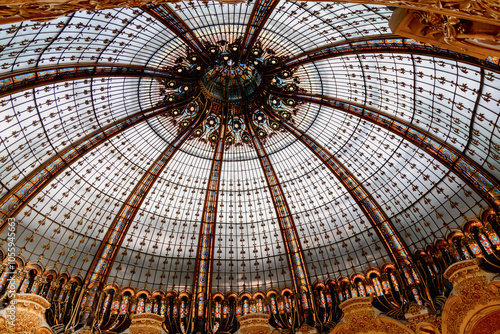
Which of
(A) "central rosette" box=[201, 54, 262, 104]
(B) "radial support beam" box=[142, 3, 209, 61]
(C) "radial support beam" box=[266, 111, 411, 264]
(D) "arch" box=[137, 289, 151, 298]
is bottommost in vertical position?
(D) "arch" box=[137, 289, 151, 298]

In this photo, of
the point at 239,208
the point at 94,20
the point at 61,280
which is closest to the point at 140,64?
the point at 94,20

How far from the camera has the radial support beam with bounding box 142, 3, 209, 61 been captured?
56.5 ft

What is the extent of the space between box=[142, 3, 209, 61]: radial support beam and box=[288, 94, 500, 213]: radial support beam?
21.2 ft

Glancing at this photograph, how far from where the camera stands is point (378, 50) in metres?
17.9

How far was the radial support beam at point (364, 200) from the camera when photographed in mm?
22084

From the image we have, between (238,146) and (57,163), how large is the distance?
1087 centimetres

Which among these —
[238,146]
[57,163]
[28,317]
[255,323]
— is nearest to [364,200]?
[238,146]

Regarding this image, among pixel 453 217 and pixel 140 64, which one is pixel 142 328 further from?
pixel 453 217

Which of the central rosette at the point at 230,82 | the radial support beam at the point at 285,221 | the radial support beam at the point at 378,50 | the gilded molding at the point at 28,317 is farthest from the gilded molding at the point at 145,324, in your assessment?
the radial support beam at the point at 378,50

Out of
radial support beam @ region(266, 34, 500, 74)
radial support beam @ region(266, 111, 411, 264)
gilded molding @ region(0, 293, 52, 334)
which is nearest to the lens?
radial support beam @ region(266, 34, 500, 74)

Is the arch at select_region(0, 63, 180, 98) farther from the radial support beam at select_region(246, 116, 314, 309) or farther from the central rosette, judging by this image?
the radial support beam at select_region(246, 116, 314, 309)

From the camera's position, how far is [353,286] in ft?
72.9

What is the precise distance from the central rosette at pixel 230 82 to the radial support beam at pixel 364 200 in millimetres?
2065

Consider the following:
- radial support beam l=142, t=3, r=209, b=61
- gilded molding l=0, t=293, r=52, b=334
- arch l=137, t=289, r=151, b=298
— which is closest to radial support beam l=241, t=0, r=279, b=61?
radial support beam l=142, t=3, r=209, b=61
